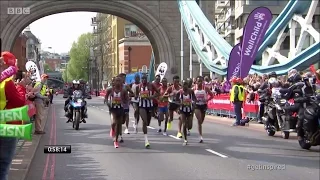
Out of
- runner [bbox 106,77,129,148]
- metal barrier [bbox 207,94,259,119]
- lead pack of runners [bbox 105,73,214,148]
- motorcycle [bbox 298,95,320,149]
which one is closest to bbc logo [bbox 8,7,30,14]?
metal barrier [bbox 207,94,259,119]

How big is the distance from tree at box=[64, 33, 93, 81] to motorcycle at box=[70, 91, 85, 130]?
307 feet

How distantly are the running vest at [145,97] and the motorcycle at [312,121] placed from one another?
166 inches

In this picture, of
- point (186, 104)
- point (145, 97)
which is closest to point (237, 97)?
point (145, 97)

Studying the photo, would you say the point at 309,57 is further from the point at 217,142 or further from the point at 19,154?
the point at 19,154

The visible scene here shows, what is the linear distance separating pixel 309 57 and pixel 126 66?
183 ft

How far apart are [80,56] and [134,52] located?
3421 cm

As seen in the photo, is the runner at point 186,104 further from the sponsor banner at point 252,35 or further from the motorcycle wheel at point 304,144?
the sponsor banner at point 252,35

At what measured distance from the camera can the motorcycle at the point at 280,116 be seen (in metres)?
15.4

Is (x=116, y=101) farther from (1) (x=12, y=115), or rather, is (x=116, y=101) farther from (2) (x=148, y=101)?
(1) (x=12, y=115)

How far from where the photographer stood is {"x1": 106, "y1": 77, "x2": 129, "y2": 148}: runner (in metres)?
14.3

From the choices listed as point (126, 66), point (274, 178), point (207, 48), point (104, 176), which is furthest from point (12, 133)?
point (126, 66)

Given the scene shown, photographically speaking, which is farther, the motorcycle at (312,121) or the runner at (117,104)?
Answer: the runner at (117,104)

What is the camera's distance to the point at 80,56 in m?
116

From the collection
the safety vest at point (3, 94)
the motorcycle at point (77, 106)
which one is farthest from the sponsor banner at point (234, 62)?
the safety vest at point (3, 94)
